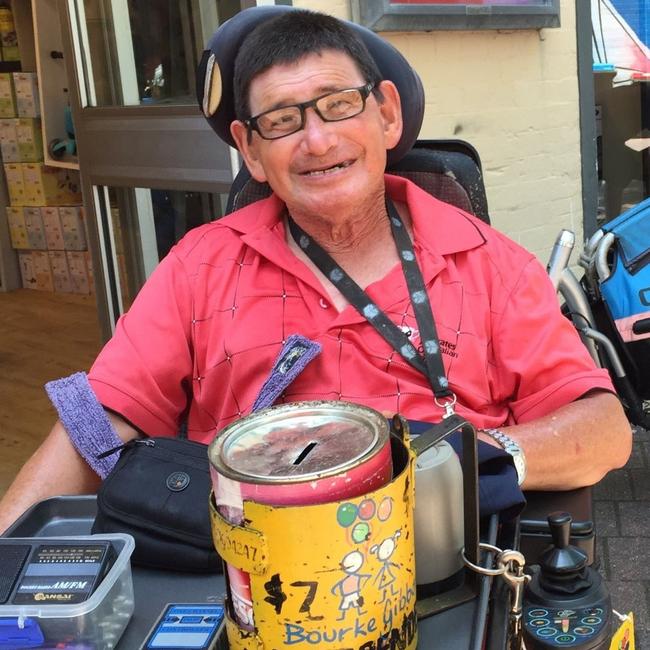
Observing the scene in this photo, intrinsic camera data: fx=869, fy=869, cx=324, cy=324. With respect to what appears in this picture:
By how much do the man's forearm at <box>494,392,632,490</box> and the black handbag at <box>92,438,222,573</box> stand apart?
58 centimetres

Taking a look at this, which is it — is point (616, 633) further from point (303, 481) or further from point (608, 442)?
point (303, 481)

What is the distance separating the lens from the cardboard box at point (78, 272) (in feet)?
23.0

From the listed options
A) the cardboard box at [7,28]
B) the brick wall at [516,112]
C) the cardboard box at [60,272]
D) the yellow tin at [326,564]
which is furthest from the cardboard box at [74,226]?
the yellow tin at [326,564]

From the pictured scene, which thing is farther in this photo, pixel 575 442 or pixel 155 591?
pixel 575 442

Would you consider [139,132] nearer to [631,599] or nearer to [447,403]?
[447,403]

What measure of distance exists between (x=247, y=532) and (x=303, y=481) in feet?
0.26

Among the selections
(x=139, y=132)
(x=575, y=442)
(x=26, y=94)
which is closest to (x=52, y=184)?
(x=26, y=94)

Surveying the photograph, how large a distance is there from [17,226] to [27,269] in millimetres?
388

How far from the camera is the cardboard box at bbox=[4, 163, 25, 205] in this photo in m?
7.09

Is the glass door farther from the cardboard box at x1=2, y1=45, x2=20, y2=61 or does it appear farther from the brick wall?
the cardboard box at x1=2, y1=45, x2=20, y2=61

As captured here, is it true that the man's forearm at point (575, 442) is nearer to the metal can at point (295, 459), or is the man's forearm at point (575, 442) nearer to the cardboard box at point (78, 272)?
the metal can at point (295, 459)

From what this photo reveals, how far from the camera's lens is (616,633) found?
1.34 metres

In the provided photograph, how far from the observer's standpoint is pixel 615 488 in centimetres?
332

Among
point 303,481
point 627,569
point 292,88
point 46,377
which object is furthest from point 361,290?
point 46,377
